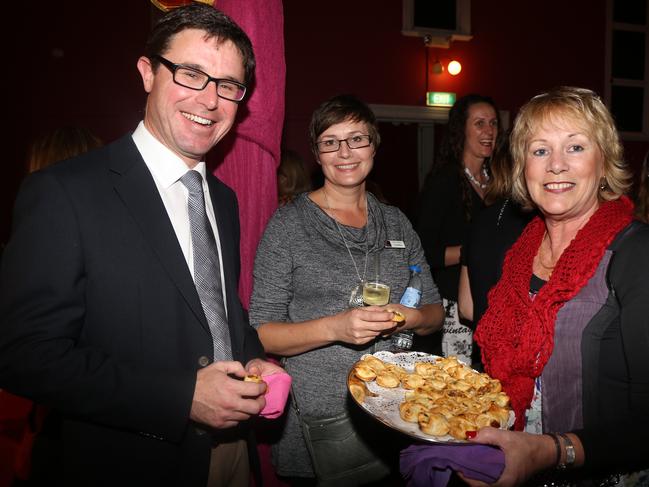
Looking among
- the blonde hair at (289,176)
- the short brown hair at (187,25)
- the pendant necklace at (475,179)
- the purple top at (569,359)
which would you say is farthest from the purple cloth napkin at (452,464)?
the blonde hair at (289,176)

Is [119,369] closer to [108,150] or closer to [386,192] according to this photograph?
[108,150]

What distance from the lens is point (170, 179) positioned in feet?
5.20

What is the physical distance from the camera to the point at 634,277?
1.48 metres

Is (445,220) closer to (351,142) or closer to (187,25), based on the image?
(351,142)

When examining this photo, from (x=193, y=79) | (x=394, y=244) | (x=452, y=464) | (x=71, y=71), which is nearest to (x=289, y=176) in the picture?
(x=394, y=244)

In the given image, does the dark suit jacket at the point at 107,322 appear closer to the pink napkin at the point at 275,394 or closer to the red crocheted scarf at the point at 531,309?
the pink napkin at the point at 275,394

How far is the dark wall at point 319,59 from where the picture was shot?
20.5 ft

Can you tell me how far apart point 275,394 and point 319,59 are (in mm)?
7179

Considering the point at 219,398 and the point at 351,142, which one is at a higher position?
the point at 351,142

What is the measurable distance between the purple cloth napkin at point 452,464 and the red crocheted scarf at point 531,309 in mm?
415

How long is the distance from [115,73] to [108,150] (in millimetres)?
5937

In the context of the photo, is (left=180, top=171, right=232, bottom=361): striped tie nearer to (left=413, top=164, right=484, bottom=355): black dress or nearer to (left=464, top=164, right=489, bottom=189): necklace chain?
(left=413, top=164, right=484, bottom=355): black dress

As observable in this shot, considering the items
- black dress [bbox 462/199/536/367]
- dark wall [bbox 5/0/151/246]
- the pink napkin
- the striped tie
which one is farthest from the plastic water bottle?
dark wall [bbox 5/0/151/246]

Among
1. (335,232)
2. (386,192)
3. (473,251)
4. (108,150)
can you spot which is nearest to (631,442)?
(473,251)
